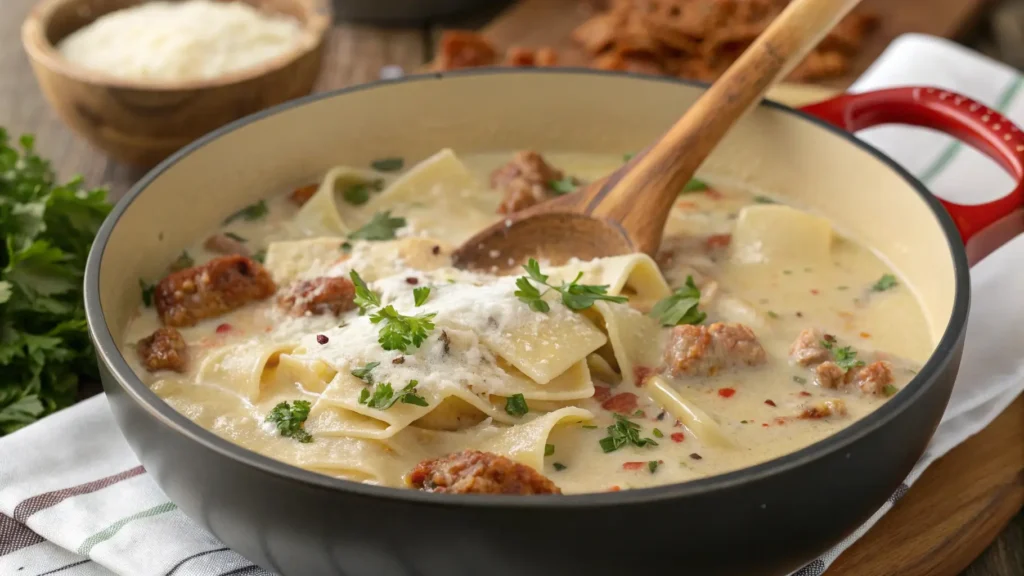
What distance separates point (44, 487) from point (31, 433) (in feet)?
0.75

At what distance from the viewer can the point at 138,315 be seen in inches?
153

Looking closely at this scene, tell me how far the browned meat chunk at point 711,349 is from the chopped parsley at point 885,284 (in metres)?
0.77


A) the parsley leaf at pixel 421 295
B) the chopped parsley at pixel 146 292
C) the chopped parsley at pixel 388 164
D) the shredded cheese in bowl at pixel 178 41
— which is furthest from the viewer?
the shredded cheese in bowl at pixel 178 41

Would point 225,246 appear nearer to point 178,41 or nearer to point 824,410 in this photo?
point 178,41

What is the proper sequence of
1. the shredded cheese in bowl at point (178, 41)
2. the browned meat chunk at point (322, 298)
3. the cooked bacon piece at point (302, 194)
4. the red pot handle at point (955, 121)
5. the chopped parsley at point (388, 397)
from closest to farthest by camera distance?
the chopped parsley at point (388, 397) → the browned meat chunk at point (322, 298) → the red pot handle at point (955, 121) → the cooked bacon piece at point (302, 194) → the shredded cheese in bowl at point (178, 41)

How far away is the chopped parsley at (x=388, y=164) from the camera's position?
482 centimetres

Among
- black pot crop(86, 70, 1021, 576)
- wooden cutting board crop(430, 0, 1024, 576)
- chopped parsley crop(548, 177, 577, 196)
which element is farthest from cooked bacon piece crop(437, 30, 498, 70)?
wooden cutting board crop(430, 0, 1024, 576)

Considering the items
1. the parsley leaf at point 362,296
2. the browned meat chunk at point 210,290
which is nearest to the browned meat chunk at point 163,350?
the browned meat chunk at point 210,290

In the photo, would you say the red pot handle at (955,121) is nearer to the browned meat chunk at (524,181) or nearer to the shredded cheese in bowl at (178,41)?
the browned meat chunk at (524,181)

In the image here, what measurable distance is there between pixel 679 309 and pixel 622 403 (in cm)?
47

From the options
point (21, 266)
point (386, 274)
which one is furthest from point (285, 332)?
point (21, 266)

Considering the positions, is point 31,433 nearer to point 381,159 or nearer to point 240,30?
point 381,159

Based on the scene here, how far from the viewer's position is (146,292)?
3.95 metres

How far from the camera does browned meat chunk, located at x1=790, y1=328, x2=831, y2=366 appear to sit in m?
3.49
